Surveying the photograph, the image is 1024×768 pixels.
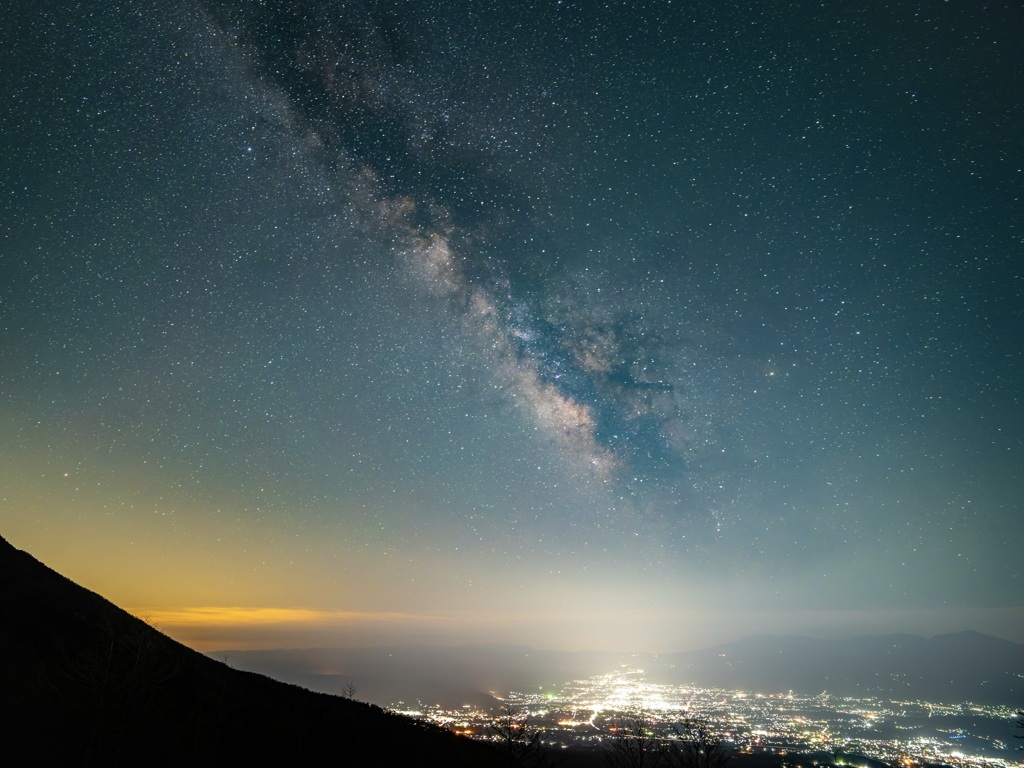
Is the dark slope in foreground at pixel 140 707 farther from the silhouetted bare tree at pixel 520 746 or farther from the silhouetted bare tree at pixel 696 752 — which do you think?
the silhouetted bare tree at pixel 696 752

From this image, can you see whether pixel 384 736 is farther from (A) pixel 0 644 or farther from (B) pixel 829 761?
(B) pixel 829 761

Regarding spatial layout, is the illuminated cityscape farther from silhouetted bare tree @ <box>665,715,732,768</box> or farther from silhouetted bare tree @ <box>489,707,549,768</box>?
silhouetted bare tree @ <box>489,707,549,768</box>

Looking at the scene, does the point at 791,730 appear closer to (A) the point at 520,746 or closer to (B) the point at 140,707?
(A) the point at 520,746

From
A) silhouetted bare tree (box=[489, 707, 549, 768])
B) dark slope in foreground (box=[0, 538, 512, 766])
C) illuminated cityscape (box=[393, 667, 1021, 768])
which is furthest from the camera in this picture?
illuminated cityscape (box=[393, 667, 1021, 768])

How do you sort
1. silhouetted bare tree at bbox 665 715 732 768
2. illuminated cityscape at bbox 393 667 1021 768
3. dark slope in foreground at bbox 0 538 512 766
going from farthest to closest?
illuminated cityscape at bbox 393 667 1021 768 < silhouetted bare tree at bbox 665 715 732 768 < dark slope in foreground at bbox 0 538 512 766

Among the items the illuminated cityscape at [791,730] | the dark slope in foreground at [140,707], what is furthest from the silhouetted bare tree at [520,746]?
the illuminated cityscape at [791,730]

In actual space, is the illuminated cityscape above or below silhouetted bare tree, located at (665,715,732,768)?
below

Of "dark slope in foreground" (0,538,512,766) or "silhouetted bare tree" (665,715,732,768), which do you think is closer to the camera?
"dark slope in foreground" (0,538,512,766)

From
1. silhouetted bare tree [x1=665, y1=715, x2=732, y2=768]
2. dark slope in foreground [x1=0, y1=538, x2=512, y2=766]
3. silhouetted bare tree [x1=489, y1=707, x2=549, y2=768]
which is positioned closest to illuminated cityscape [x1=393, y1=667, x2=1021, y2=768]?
silhouetted bare tree [x1=665, y1=715, x2=732, y2=768]
